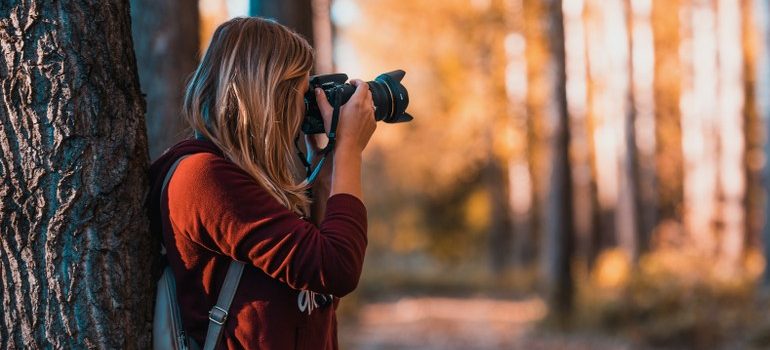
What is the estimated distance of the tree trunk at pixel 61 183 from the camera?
2.40m

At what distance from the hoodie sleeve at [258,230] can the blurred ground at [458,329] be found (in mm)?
8942

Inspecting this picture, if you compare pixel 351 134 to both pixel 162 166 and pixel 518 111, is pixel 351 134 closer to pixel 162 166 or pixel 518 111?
pixel 162 166

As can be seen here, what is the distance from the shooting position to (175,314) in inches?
101

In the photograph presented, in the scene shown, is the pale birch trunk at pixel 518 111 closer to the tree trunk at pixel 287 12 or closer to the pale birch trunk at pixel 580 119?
the pale birch trunk at pixel 580 119

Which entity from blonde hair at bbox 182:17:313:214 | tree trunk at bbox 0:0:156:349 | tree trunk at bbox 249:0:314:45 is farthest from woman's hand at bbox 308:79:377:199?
tree trunk at bbox 249:0:314:45

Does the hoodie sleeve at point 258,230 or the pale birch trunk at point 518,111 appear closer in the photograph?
the hoodie sleeve at point 258,230

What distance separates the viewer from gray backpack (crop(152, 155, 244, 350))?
2434mm

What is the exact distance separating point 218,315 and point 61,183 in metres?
0.50

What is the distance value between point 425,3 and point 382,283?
6594 millimetres

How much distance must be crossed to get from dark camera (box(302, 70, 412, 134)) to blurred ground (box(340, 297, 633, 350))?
858cm

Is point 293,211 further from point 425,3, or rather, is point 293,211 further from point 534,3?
point 425,3

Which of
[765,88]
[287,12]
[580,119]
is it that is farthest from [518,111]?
[287,12]

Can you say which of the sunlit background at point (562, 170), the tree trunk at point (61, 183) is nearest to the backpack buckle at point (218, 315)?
the tree trunk at point (61, 183)

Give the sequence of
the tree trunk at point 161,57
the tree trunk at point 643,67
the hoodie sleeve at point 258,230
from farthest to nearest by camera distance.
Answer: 1. the tree trunk at point 643,67
2. the tree trunk at point 161,57
3. the hoodie sleeve at point 258,230
